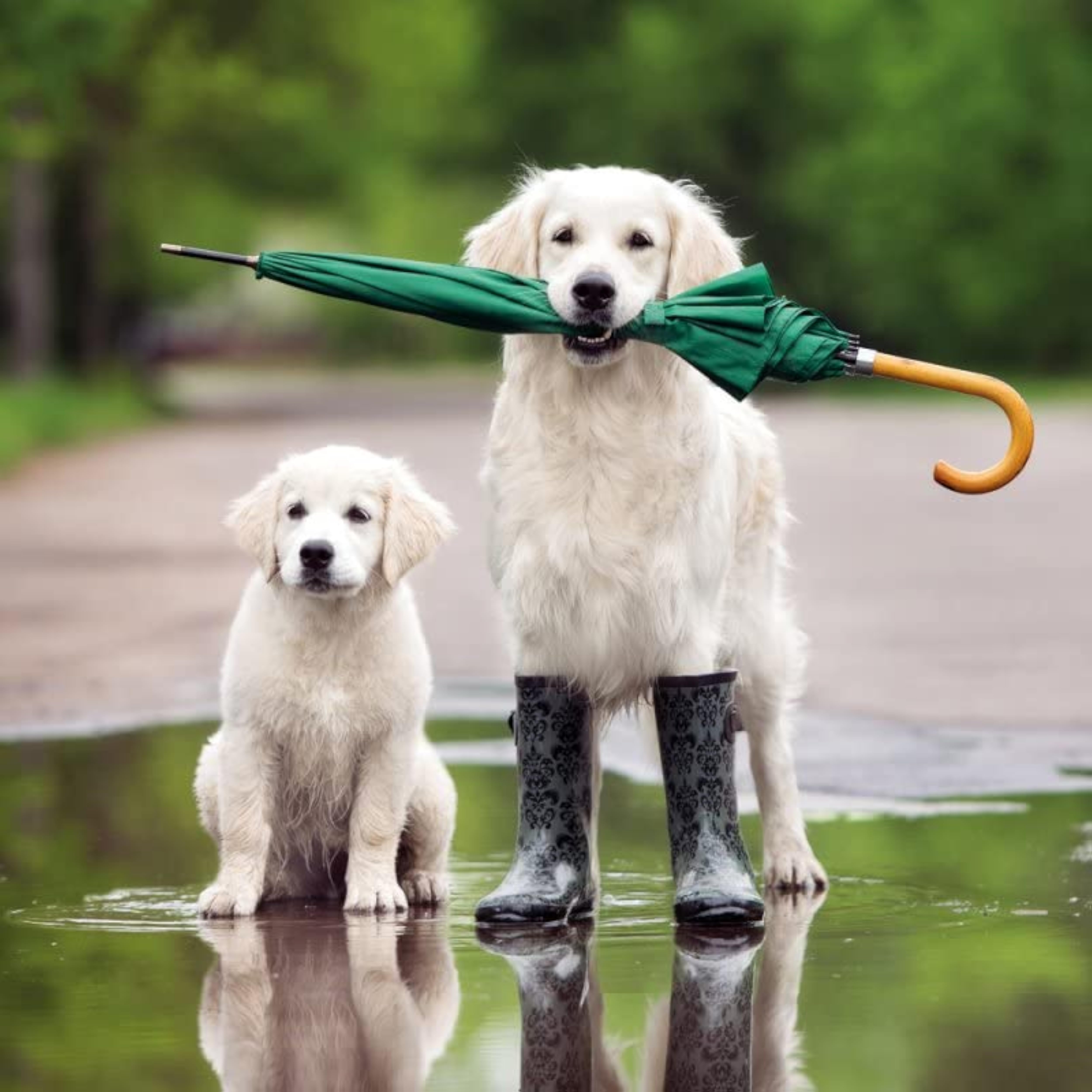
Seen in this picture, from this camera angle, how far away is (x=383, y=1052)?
5.86 m

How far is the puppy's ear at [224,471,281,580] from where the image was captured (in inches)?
311

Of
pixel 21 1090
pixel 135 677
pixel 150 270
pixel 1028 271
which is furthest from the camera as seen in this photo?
pixel 1028 271

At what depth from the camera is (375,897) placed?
7.77 meters

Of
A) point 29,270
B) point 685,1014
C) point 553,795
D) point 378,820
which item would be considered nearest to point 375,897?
point 378,820

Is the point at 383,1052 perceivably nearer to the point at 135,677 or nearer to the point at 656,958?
the point at 656,958

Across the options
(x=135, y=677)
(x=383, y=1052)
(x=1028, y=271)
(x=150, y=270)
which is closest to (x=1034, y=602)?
(x=135, y=677)

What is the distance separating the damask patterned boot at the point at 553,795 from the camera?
7551 mm

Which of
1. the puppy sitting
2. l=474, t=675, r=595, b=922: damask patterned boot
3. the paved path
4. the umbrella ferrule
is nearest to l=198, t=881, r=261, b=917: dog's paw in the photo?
the puppy sitting

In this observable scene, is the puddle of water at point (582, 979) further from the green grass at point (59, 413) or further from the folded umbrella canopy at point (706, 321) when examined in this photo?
the green grass at point (59, 413)

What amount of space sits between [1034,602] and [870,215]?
147 ft

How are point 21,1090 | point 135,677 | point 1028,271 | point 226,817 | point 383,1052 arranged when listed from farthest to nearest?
point 1028,271 → point 135,677 → point 226,817 → point 383,1052 → point 21,1090

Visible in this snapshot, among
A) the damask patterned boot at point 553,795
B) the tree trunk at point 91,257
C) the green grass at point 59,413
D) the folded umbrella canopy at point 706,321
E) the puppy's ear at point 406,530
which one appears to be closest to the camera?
the folded umbrella canopy at point 706,321

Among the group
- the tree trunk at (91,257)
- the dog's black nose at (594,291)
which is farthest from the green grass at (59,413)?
the dog's black nose at (594,291)

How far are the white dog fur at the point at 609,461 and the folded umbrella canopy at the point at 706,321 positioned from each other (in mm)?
100
